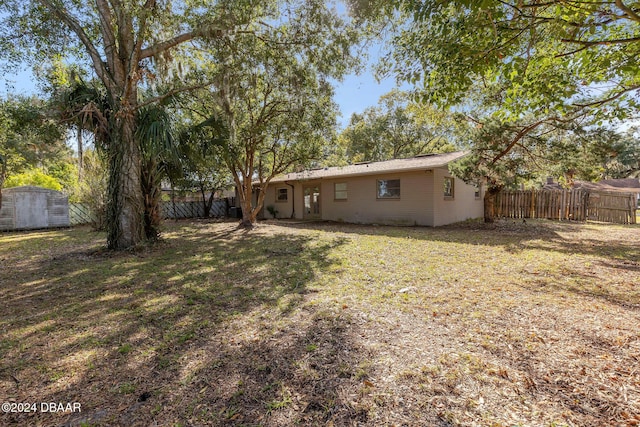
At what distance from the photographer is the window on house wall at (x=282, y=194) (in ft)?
57.7

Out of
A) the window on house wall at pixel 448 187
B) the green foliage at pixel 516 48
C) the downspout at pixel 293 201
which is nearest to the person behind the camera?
the green foliage at pixel 516 48

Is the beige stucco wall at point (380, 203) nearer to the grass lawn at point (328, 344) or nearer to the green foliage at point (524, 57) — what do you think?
the green foliage at point (524, 57)

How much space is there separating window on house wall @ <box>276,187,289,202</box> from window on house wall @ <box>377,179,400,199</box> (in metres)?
6.43

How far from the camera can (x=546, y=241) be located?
26.7ft

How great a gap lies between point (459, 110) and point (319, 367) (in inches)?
468

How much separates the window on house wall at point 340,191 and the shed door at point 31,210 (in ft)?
45.6

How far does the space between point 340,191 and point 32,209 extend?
1444 cm

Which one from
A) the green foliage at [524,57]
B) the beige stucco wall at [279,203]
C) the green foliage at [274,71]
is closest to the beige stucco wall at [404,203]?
the beige stucco wall at [279,203]

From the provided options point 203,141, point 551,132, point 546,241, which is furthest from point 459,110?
point 203,141

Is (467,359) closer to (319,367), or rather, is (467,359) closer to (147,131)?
(319,367)

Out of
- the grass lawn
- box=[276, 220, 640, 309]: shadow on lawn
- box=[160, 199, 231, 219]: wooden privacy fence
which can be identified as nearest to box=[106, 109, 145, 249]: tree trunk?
the grass lawn

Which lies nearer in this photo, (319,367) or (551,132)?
(319,367)

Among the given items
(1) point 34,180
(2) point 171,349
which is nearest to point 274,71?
(2) point 171,349

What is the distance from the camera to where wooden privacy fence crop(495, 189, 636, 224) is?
12.7m
